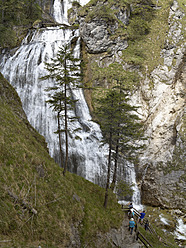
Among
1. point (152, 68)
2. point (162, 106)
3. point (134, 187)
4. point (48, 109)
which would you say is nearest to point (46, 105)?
point (48, 109)

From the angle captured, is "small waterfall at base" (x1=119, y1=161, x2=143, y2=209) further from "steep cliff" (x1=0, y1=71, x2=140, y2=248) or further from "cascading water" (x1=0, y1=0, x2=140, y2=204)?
"steep cliff" (x1=0, y1=71, x2=140, y2=248)

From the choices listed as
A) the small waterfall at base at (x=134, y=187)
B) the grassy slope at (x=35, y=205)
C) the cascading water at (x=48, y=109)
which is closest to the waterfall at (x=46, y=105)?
the cascading water at (x=48, y=109)

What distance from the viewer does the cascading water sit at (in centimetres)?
2206

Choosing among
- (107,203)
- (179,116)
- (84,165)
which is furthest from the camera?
(179,116)

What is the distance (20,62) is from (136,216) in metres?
28.3

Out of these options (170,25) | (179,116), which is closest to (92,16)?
(170,25)

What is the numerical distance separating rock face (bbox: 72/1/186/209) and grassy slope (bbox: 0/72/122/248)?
13.6 metres

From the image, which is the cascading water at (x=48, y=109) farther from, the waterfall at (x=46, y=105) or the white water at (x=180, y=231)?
the white water at (x=180, y=231)

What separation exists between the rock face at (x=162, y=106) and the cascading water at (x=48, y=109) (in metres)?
2.65

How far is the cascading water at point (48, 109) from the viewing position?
22061mm

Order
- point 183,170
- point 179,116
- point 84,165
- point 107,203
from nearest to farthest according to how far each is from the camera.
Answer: point 107,203 → point 84,165 → point 183,170 → point 179,116

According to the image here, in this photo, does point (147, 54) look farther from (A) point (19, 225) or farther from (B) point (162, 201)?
(A) point (19, 225)

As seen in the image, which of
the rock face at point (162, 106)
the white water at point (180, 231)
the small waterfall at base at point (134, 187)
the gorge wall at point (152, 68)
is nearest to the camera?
the white water at point (180, 231)

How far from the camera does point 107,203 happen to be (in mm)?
14625
